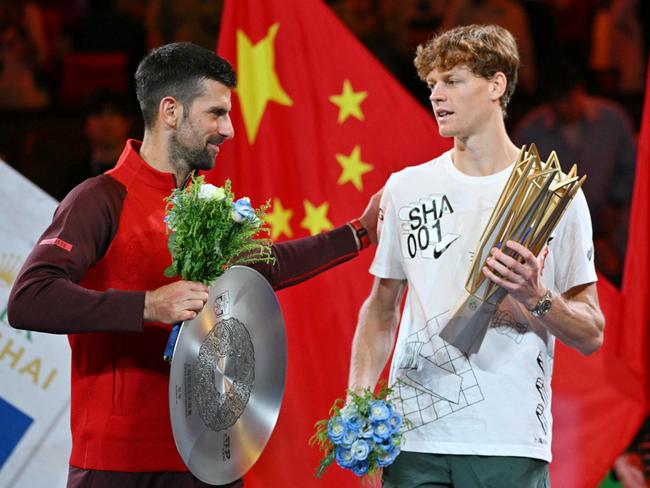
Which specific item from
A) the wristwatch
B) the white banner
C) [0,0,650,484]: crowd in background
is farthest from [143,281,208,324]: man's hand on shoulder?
[0,0,650,484]: crowd in background

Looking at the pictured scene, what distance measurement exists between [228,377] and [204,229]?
47 cm

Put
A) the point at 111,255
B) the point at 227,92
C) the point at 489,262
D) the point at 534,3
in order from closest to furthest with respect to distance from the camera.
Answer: the point at 489,262, the point at 111,255, the point at 227,92, the point at 534,3

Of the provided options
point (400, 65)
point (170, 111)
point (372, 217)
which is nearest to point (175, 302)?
point (170, 111)

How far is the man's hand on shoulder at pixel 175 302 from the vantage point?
9.71 feet

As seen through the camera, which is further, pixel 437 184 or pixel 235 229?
pixel 437 184

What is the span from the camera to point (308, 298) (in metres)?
4.32

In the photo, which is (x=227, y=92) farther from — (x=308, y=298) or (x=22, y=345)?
(x=22, y=345)

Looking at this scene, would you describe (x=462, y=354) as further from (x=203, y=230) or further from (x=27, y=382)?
(x=27, y=382)

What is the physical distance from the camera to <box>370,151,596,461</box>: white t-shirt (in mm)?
3186

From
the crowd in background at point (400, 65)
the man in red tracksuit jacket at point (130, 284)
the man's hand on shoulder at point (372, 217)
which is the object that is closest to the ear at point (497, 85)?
the man's hand on shoulder at point (372, 217)

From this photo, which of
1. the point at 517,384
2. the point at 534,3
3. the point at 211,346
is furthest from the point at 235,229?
the point at 534,3

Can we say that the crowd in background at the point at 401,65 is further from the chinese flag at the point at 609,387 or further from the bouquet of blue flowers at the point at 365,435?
the bouquet of blue flowers at the point at 365,435

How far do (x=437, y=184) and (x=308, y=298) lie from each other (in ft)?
3.56

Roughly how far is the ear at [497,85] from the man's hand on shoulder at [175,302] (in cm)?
109
